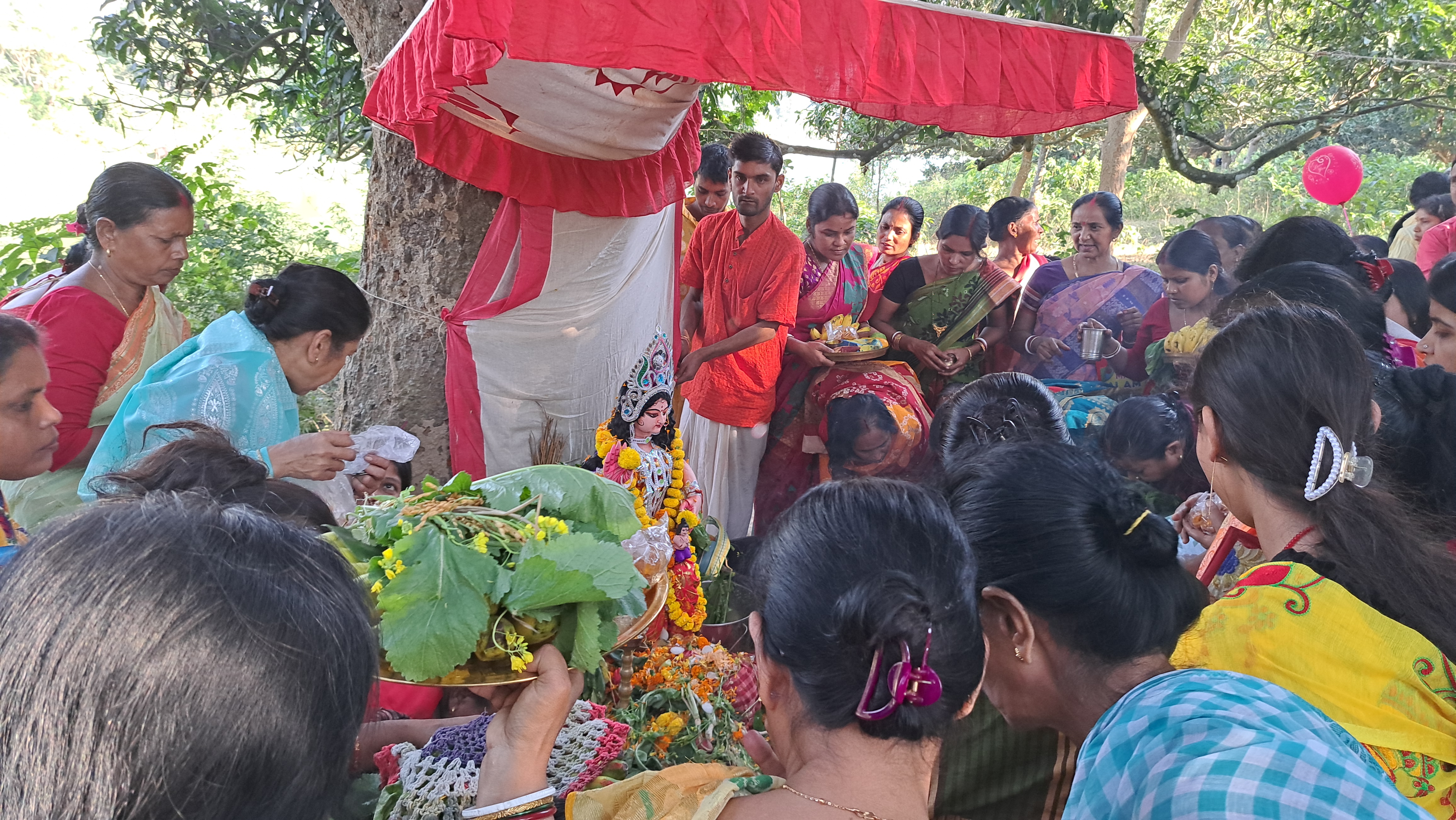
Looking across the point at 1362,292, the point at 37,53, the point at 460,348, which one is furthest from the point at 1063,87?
the point at 37,53

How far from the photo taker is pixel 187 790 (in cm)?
75

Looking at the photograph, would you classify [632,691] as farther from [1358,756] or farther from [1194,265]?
[1194,265]

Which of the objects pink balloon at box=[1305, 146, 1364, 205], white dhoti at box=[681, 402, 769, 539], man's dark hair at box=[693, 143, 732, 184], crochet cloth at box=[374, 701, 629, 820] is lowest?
white dhoti at box=[681, 402, 769, 539]

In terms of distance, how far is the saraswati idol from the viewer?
Answer: 9.25 ft

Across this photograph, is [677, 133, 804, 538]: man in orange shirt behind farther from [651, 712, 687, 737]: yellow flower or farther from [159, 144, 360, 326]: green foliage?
[159, 144, 360, 326]: green foliage

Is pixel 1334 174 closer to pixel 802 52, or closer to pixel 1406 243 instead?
pixel 1406 243

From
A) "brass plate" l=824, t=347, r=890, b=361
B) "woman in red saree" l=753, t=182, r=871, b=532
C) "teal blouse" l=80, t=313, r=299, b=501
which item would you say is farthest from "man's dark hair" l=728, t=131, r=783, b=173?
"teal blouse" l=80, t=313, r=299, b=501

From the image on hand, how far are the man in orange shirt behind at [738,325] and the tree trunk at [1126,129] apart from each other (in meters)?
4.52

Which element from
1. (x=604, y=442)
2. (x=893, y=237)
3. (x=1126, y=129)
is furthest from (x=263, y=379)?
(x=1126, y=129)

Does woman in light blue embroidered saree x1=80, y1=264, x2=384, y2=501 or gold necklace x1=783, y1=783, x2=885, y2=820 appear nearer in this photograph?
gold necklace x1=783, y1=783, x2=885, y2=820

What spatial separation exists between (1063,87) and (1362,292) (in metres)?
1.11

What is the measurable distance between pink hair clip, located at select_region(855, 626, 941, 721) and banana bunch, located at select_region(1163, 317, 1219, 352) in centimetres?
266

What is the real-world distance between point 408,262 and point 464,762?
261 centimetres

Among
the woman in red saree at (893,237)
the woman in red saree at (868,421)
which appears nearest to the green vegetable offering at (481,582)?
the woman in red saree at (868,421)
